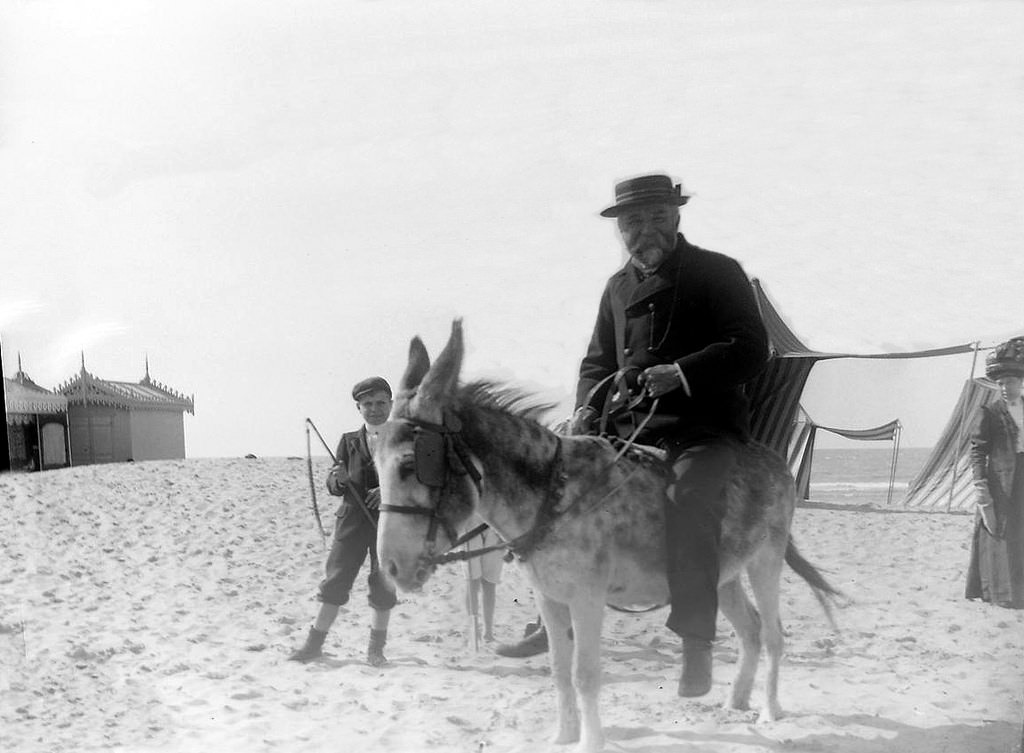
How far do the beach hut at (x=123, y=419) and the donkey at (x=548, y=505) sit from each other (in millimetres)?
1036

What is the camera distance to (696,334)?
2.16 metres

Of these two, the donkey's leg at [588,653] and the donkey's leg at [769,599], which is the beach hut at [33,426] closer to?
the donkey's leg at [588,653]

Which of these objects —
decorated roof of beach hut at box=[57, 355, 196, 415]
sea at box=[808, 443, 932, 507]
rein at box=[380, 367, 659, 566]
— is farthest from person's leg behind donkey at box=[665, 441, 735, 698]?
decorated roof of beach hut at box=[57, 355, 196, 415]

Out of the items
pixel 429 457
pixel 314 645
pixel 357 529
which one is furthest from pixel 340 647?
pixel 429 457

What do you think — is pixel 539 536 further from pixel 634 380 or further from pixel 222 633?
pixel 222 633

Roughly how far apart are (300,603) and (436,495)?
0.95m

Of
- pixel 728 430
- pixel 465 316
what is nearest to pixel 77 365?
pixel 465 316

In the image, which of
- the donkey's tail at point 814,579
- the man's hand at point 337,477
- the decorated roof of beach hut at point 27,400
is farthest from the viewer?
the decorated roof of beach hut at point 27,400

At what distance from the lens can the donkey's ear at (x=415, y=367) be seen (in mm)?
1994

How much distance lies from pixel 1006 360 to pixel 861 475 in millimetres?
490

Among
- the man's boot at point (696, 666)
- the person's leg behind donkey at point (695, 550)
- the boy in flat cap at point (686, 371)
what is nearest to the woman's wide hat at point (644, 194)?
the boy in flat cap at point (686, 371)

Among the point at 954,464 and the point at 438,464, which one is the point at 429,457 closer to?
the point at 438,464

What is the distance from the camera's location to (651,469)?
2.14m

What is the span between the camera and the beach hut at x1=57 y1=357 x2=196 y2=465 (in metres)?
2.69
